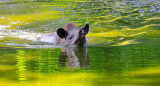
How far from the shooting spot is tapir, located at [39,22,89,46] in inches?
364

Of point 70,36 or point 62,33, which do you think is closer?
point 70,36

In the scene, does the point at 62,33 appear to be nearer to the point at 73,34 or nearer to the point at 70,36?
the point at 70,36

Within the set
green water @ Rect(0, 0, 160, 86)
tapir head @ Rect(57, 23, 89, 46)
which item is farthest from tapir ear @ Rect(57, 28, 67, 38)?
green water @ Rect(0, 0, 160, 86)

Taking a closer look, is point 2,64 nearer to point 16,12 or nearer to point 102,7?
point 16,12

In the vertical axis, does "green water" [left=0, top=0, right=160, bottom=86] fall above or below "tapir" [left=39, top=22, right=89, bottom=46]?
below

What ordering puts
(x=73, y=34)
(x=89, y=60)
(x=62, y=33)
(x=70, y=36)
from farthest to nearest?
1. (x=62, y=33)
2. (x=70, y=36)
3. (x=73, y=34)
4. (x=89, y=60)

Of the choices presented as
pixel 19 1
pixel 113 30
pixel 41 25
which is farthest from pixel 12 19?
pixel 19 1

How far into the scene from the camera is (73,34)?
9.72 m

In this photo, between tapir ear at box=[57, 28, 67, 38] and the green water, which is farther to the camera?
tapir ear at box=[57, 28, 67, 38]

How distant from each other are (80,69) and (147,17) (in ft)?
37.0

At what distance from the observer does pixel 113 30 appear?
13.5 meters

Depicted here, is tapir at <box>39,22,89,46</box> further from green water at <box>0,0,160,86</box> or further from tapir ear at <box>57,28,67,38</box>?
green water at <box>0,0,160,86</box>

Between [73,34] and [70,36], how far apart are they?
0.18 m

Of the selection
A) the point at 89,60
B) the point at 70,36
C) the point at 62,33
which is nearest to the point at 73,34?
the point at 70,36
